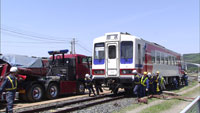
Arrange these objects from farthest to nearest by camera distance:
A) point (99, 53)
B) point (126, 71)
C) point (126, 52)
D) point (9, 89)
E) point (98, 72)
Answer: point (99, 53) < point (98, 72) < point (126, 52) < point (126, 71) < point (9, 89)

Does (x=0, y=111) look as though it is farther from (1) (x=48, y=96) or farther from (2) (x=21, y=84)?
(1) (x=48, y=96)

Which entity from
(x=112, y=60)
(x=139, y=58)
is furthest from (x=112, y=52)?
(x=139, y=58)

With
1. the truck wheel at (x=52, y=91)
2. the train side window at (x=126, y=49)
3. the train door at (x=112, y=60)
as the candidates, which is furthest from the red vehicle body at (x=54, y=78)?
the train side window at (x=126, y=49)

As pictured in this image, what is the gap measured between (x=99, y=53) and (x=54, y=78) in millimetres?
3080

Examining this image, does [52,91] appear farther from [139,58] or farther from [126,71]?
[139,58]

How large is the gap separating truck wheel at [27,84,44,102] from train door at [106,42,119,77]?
393 centimetres

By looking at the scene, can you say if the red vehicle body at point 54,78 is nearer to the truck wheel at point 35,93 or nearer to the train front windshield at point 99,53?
the truck wheel at point 35,93

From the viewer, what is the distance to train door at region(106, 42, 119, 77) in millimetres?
12922

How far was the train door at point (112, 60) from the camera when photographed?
12.9 metres

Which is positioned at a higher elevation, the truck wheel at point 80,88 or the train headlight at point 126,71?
the train headlight at point 126,71

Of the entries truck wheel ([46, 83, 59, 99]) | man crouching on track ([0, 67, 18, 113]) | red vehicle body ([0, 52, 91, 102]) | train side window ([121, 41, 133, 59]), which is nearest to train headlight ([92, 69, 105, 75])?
train side window ([121, 41, 133, 59])

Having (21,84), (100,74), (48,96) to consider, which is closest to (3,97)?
(21,84)

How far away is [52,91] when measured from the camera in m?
13.0

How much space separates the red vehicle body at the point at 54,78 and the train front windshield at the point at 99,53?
1923mm
